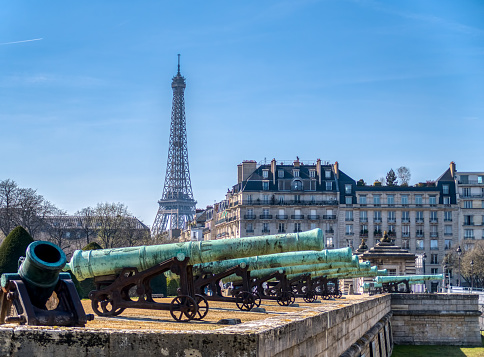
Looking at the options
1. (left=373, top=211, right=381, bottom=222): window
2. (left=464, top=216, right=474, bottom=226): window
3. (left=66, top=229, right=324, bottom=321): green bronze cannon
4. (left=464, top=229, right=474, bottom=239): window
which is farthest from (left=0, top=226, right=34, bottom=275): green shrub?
(left=464, top=229, right=474, bottom=239): window

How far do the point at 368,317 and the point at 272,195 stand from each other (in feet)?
249

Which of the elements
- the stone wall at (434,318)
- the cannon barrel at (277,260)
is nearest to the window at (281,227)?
the stone wall at (434,318)

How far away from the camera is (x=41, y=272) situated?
381 inches

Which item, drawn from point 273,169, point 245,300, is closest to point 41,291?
point 245,300

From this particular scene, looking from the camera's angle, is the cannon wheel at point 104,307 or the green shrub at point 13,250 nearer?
the cannon wheel at point 104,307

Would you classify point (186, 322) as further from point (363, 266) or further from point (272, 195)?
point (272, 195)

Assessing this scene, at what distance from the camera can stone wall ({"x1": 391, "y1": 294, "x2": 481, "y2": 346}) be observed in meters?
42.4

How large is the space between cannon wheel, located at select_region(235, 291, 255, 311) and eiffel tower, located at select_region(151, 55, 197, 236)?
478 ft

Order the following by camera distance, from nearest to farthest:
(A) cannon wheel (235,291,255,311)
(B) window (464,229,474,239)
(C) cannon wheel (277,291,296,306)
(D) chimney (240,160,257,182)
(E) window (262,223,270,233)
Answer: (A) cannon wheel (235,291,255,311) → (C) cannon wheel (277,291,296,306) → (E) window (262,223,270,233) → (B) window (464,229,474,239) → (D) chimney (240,160,257,182)

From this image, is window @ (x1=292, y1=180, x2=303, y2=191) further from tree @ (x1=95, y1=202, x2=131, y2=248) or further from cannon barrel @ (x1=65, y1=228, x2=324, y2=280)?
cannon barrel @ (x1=65, y1=228, x2=324, y2=280)

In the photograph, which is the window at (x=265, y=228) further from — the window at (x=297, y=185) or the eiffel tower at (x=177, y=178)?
the eiffel tower at (x=177, y=178)

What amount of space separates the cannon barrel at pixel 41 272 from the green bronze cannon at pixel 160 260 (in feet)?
15.1

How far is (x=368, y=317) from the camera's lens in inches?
944

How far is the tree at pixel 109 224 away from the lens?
217ft
